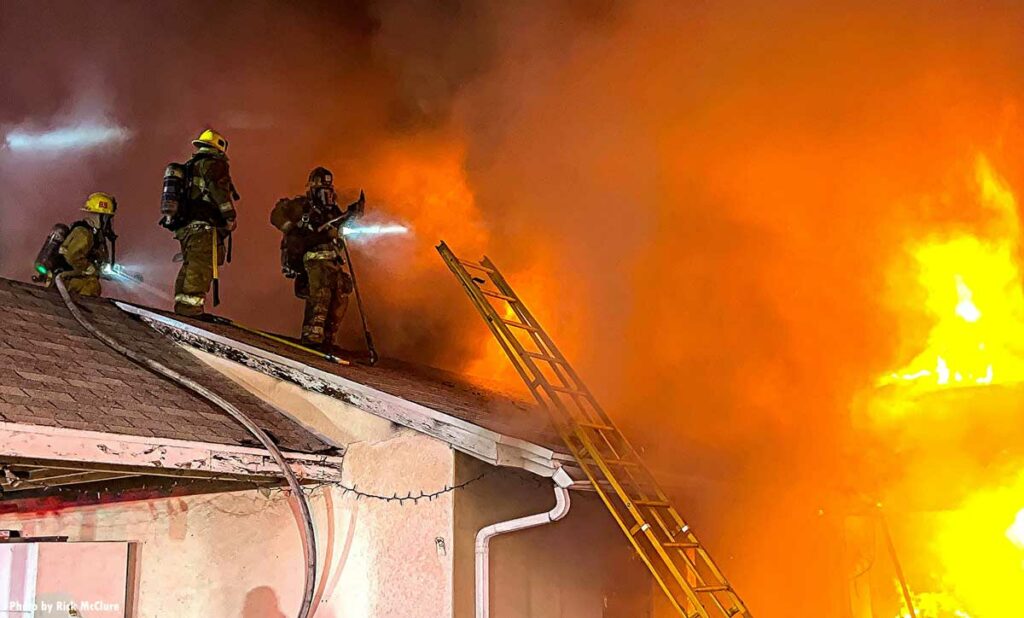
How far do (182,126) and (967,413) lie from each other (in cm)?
1146

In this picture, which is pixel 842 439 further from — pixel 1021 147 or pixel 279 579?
pixel 279 579

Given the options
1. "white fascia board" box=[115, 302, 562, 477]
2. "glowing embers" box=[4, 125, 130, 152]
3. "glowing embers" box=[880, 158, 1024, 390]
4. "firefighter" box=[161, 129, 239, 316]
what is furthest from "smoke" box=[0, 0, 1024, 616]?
"glowing embers" box=[4, 125, 130, 152]

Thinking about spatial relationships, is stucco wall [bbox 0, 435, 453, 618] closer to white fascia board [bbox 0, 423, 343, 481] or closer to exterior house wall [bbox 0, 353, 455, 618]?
exterior house wall [bbox 0, 353, 455, 618]

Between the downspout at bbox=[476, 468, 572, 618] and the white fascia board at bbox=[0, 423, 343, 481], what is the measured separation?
1.02 m

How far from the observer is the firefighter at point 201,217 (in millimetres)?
8297

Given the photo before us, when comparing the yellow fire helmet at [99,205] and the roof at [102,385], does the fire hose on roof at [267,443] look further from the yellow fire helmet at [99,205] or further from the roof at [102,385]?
the yellow fire helmet at [99,205]

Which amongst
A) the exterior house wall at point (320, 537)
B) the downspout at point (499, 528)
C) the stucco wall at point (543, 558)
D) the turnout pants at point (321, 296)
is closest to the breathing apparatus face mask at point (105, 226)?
the turnout pants at point (321, 296)

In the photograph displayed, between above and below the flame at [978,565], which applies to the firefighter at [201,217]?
above

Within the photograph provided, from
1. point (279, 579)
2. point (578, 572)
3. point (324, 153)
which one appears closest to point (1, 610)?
point (279, 579)

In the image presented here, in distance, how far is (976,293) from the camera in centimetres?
908

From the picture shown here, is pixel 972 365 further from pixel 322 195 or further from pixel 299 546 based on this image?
pixel 299 546

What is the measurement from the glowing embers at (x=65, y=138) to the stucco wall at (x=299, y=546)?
977 cm

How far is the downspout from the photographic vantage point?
5473 mm

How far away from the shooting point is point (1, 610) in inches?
237
